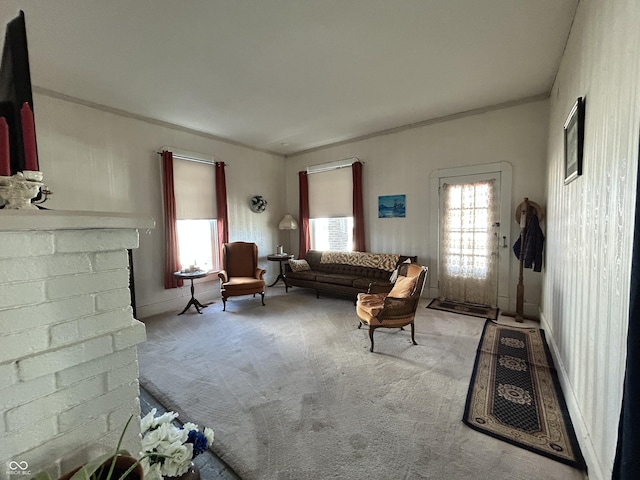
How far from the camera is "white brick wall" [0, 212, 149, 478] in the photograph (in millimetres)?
718

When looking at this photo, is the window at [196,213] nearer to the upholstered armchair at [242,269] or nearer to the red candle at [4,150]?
the upholstered armchair at [242,269]

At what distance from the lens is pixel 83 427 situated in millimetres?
859

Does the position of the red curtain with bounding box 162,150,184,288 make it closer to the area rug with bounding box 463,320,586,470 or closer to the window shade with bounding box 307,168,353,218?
the window shade with bounding box 307,168,353,218

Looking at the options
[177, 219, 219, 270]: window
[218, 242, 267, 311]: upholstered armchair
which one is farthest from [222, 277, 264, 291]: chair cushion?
[177, 219, 219, 270]: window

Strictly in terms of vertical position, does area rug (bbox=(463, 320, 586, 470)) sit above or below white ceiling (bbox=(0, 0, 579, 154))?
below

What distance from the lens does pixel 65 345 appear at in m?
0.80

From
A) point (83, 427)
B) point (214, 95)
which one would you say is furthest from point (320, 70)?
point (83, 427)

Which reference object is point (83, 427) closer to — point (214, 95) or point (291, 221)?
point (214, 95)

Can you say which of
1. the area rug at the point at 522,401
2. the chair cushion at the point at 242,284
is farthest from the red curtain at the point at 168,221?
the area rug at the point at 522,401

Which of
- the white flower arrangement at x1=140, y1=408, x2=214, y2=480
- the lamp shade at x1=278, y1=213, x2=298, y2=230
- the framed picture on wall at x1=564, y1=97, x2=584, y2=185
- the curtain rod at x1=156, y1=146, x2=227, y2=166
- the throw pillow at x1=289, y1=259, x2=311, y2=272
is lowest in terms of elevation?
the white flower arrangement at x1=140, y1=408, x2=214, y2=480

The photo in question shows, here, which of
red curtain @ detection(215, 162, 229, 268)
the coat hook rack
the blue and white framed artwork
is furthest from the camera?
red curtain @ detection(215, 162, 229, 268)

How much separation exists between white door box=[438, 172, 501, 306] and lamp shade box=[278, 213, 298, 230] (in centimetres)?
295

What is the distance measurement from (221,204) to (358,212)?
253 cm

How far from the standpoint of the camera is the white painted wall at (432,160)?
3881 mm
